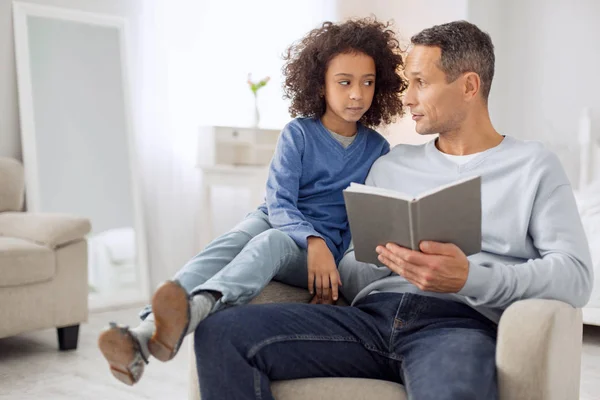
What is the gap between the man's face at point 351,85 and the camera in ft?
6.18

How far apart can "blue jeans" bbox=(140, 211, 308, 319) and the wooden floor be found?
84 cm

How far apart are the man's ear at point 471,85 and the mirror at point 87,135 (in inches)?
95.2

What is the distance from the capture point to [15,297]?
278 centimetres

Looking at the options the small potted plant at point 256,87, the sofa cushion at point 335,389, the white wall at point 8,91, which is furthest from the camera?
the small potted plant at point 256,87

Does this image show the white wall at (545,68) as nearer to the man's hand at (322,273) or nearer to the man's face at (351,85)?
the man's face at (351,85)

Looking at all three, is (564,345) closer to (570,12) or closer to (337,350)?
(337,350)

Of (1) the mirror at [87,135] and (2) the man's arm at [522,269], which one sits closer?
(2) the man's arm at [522,269]

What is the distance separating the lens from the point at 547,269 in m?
1.44

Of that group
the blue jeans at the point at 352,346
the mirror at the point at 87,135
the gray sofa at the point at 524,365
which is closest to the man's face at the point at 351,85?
the blue jeans at the point at 352,346

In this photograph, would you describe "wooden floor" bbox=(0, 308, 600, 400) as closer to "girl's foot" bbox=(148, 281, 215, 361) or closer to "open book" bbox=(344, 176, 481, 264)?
"girl's foot" bbox=(148, 281, 215, 361)

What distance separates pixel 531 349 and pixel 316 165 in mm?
764

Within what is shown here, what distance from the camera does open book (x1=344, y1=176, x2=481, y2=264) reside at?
1.33 meters

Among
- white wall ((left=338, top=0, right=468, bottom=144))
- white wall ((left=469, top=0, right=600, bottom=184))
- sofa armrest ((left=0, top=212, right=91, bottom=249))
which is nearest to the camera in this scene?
sofa armrest ((left=0, top=212, right=91, bottom=249))

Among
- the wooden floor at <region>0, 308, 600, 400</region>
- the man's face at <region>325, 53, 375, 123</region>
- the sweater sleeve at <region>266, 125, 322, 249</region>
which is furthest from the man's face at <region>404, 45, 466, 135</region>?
the wooden floor at <region>0, 308, 600, 400</region>
